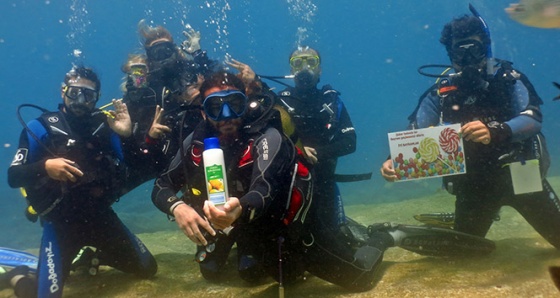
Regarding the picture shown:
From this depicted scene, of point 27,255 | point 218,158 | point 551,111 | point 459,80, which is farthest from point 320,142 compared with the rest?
point 551,111

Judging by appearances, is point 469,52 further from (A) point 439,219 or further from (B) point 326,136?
(A) point 439,219

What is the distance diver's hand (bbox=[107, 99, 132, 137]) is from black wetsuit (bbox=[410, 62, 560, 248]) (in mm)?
4199

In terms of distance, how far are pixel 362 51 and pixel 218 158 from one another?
20383cm

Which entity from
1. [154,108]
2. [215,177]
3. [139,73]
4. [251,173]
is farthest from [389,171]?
[139,73]

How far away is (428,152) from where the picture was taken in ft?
15.5

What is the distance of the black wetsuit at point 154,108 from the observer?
6.21m

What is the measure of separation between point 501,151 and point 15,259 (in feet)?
24.5

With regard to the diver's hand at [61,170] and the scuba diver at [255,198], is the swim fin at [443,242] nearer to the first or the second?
the scuba diver at [255,198]

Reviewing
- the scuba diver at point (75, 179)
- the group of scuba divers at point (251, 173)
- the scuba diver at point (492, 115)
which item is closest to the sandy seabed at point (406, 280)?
the group of scuba divers at point (251, 173)

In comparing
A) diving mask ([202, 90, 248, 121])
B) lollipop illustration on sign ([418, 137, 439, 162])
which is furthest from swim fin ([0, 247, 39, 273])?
lollipop illustration on sign ([418, 137, 439, 162])

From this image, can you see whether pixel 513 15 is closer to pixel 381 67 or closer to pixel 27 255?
pixel 27 255

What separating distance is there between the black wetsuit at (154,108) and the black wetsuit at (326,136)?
178 cm

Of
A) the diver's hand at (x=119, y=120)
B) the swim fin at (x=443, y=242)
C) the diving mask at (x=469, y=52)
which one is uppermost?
the diving mask at (x=469, y=52)

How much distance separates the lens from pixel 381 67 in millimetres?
193250
